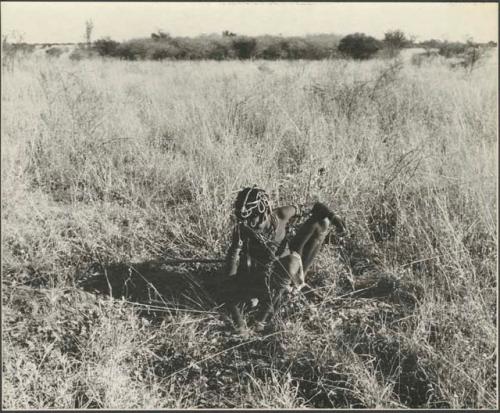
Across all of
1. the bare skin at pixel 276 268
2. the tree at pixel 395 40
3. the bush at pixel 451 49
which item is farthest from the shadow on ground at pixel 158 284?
the bush at pixel 451 49

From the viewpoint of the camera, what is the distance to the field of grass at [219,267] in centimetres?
206

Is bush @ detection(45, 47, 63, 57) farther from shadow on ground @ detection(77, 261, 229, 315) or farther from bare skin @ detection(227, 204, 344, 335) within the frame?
bare skin @ detection(227, 204, 344, 335)

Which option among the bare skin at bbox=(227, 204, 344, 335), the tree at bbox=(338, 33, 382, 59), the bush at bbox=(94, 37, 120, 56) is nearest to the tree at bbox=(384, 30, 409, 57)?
the tree at bbox=(338, 33, 382, 59)

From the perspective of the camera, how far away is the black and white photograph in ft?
6.77

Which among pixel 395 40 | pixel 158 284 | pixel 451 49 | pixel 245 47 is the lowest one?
pixel 158 284

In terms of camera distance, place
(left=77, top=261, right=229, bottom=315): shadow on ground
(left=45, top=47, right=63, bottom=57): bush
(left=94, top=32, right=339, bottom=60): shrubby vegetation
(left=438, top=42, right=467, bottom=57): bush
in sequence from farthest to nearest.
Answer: (left=94, top=32, right=339, bottom=60): shrubby vegetation
(left=45, top=47, right=63, bottom=57): bush
(left=438, top=42, right=467, bottom=57): bush
(left=77, top=261, right=229, bottom=315): shadow on ground

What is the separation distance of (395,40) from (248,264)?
8961 millimetres

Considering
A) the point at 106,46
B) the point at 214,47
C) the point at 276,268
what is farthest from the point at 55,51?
the point at 276,268

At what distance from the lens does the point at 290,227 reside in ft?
8.90

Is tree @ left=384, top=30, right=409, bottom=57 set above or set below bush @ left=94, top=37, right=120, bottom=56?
below

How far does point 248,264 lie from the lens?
2.49 metres

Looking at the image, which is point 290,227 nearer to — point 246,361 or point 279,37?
point 246,361

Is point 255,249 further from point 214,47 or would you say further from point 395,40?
point 214,47

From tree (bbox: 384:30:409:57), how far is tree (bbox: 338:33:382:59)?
214 cm
